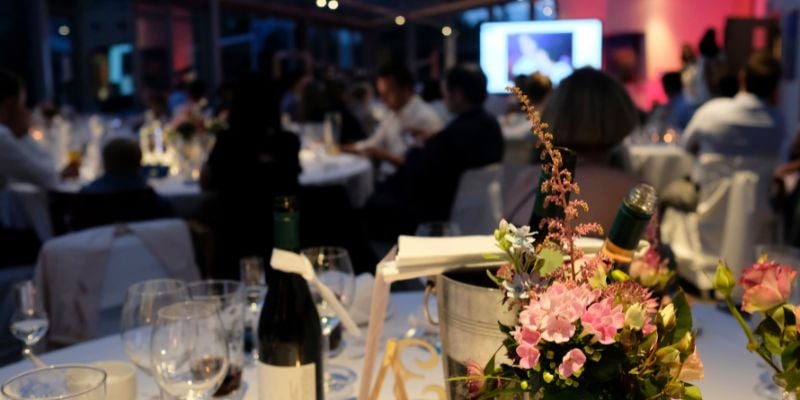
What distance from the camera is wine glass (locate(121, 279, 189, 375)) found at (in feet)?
4.09

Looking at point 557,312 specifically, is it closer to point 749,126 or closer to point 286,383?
point 286,383

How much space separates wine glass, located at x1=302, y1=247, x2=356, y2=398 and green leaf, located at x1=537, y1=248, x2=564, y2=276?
0.67 meters

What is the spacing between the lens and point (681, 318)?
0.78 m

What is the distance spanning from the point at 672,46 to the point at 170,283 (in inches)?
386

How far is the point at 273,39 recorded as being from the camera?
15.0 m

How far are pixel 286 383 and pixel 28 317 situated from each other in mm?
867

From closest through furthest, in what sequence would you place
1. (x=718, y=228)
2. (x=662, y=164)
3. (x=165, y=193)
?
(x=165, y=193)
(x=718, y=228)
(x=662, y=164)

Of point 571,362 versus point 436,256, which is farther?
point 436,256

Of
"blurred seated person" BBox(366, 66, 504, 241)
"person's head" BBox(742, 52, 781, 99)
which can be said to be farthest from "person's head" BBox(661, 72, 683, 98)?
"blurred seated person" BBox(366, 66, 504, 241)

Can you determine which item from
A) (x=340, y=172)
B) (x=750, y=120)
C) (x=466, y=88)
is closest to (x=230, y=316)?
(x=466, y=88)

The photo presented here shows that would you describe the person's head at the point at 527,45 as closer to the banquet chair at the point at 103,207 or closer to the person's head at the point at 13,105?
the person's head at the point at 13,105

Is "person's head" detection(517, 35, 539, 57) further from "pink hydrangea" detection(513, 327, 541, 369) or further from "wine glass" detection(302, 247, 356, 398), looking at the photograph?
"pink hydrangea" detection(513, 327, 541, 369)

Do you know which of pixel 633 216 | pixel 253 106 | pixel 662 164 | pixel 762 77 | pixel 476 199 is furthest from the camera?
pixel 662 164

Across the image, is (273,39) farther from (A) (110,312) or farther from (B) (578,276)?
(B) (578,276)
